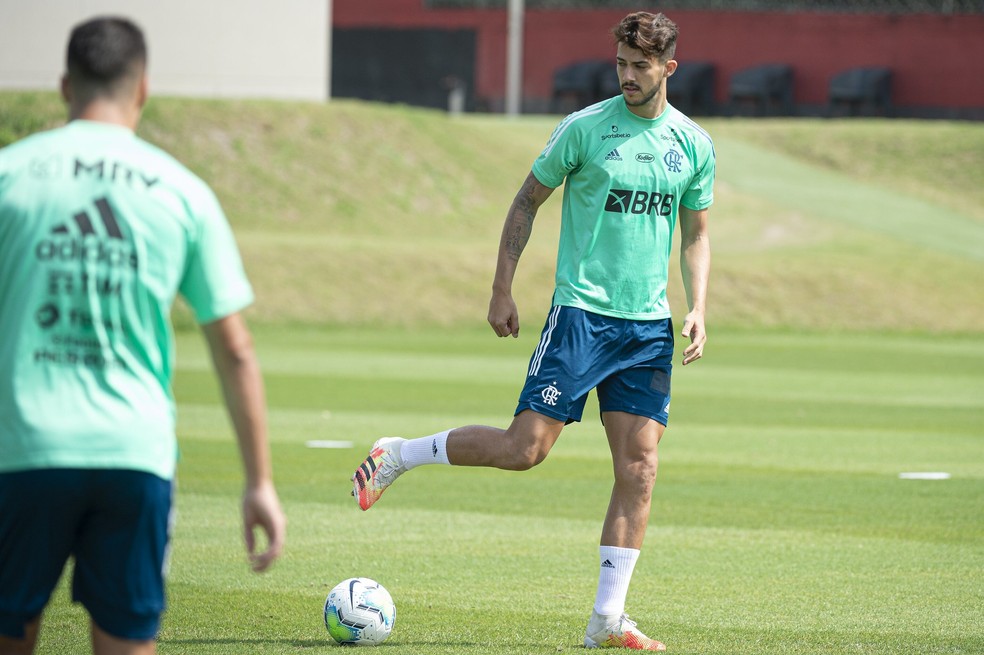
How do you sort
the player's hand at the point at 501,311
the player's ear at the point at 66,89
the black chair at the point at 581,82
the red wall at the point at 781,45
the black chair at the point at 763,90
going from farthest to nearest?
1. the black chair at the point at 581,82
2. the black chair at the point at 763,90
3. the red wall at the point at 781,45
4. the player's hand at the point at 501,311
5. the player's ear at the point at 66,89

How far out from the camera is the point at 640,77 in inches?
229

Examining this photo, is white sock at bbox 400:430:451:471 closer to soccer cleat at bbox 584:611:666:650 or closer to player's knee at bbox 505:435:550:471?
player's knee at bbox 505:435:550:471

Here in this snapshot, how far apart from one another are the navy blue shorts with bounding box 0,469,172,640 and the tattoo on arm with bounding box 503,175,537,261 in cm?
285

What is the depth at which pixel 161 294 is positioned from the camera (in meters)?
3.46

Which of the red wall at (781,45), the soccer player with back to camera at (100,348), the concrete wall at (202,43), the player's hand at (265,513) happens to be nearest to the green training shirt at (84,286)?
the soccer player with back to camera at (100,348)

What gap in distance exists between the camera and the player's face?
5.80 meters

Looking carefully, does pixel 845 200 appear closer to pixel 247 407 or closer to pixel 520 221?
pixel 520 221

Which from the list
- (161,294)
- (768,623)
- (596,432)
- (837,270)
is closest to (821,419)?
(596,432)

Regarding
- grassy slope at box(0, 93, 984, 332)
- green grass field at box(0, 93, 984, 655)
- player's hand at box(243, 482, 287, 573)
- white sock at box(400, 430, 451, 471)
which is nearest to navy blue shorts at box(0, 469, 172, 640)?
player's hand at box(243, 482, 287, 573)

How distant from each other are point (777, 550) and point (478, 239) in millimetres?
23892

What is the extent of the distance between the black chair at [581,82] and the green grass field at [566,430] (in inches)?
257

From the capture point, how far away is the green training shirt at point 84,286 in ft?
11.1

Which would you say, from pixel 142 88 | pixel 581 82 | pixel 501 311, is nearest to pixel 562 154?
pixel 501 311

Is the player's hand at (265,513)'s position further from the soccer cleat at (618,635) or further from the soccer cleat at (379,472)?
the soccer cleat at (379,472)
